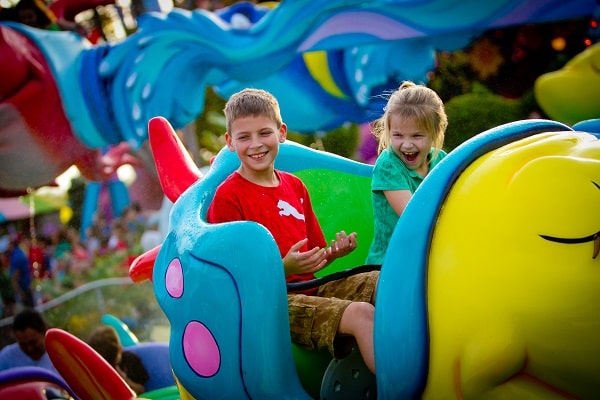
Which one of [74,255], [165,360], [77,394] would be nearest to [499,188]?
[77,394]

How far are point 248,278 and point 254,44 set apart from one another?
381cm

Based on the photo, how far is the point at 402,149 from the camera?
243cm

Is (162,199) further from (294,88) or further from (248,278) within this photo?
(248,278)

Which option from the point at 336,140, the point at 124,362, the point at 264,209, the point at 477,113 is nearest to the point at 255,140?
the point at 264,209

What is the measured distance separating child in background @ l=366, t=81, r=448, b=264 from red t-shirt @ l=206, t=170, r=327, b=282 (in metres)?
0.23

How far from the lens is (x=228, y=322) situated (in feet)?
6.93

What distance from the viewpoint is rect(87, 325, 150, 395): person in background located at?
4.22 m

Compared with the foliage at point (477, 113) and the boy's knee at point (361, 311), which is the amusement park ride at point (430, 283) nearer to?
the boy's knee at point (361, 311)

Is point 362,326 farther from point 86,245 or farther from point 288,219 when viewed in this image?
point 86,245

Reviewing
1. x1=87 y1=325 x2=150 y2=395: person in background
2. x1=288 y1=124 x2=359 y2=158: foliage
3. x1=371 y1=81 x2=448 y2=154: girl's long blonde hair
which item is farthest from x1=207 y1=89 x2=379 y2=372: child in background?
x1=288 y1=124 x2=359 y2=158: foliage

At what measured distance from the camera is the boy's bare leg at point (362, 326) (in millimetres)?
2012

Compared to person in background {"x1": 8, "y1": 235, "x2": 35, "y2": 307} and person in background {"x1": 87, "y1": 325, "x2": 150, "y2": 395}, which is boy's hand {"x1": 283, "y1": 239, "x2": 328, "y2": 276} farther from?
person in background {"x1": 8, "y1": 235, "x2": 35, "y2": 307}

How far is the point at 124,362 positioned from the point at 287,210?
2.16 metres

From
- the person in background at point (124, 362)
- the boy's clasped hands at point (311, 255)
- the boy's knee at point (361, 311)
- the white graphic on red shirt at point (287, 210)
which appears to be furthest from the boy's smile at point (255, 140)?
the person in background at point (124, 362)
